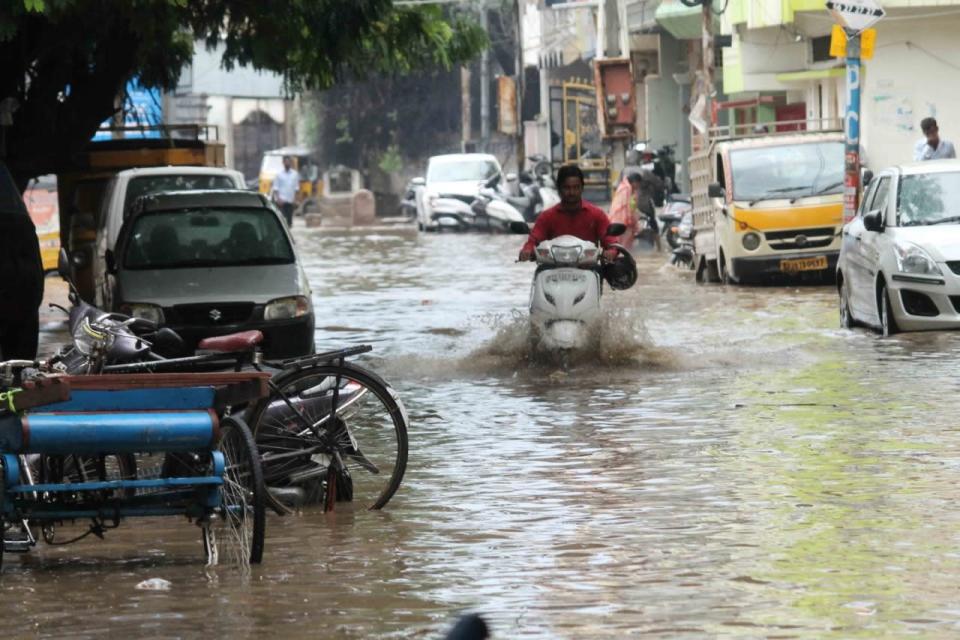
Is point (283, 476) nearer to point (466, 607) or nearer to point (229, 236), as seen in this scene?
point (466, 607)

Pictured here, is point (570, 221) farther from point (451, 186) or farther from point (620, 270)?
point (451, 186)

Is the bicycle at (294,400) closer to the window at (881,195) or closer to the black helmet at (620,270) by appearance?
the black helmet at (620,270)

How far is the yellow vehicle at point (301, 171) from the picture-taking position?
66.2 meters

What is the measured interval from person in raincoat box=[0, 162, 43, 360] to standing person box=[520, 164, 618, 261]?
5617 mm

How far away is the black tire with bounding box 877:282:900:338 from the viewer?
17.5 m

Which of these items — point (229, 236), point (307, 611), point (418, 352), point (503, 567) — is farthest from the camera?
point (418, 352)

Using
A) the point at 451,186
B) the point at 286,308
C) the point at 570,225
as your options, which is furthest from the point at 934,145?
the point at 451,186

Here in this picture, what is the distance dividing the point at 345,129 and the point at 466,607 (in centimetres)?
7229

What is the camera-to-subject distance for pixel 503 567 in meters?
7.99

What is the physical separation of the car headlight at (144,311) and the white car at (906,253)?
19.0 ft

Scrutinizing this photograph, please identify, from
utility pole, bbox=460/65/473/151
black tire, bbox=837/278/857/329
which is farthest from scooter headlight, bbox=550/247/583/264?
utility pole, bbox=460/65/473/151

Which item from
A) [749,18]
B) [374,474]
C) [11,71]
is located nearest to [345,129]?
[749,18]

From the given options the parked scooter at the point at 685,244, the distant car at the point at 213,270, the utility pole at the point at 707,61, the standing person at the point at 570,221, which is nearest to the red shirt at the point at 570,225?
the standing person at the point at 570,221

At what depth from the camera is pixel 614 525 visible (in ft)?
29.2
